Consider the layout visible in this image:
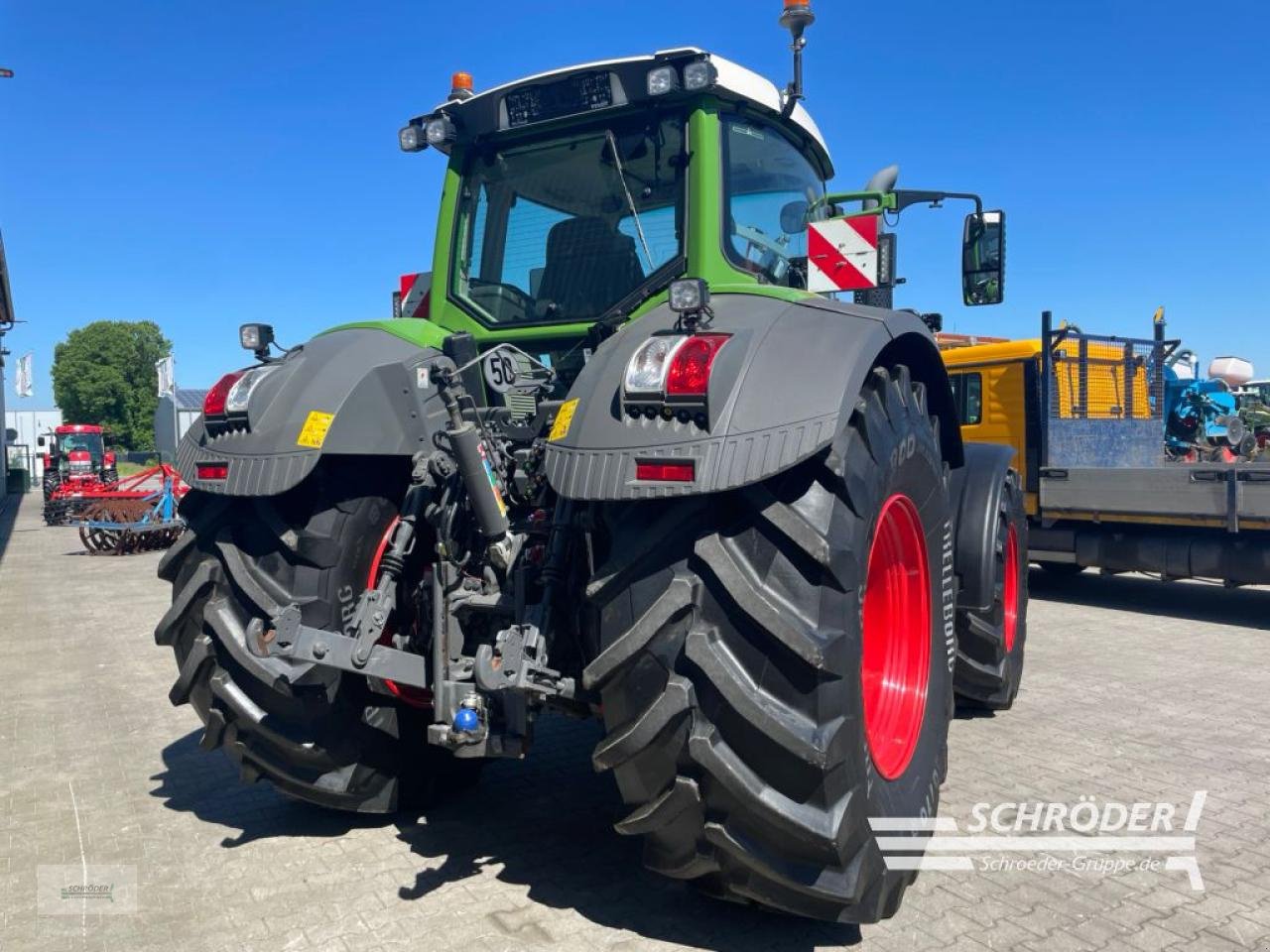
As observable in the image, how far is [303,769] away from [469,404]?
139cm

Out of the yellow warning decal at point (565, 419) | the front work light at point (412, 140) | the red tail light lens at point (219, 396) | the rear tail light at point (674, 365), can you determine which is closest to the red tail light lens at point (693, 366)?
the rear tail light at point (674, 365)

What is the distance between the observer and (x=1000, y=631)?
4887mm

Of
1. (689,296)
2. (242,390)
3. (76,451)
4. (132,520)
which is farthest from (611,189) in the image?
(76,451)

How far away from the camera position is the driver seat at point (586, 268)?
356cm

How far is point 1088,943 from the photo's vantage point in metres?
2.73

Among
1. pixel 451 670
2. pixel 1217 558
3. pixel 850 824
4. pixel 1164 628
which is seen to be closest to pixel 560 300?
pixel 451 670

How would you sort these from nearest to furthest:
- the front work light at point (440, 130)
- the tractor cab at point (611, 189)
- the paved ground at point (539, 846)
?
the paved ground at point (539, 846)
the tractor cab at point (611, 189)
the front work light at point (440, 130)

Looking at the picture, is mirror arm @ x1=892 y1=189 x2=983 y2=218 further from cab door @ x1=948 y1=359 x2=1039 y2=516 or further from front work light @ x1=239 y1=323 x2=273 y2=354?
cab door @ x1=948 y1=359 x2=1039 y2=516

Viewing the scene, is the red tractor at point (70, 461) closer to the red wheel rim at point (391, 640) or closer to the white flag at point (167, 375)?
the white flag at point (167, 375)

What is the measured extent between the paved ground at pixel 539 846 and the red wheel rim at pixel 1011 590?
0.42 m

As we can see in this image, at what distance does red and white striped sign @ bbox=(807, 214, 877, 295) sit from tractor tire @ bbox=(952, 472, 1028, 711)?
1.69m

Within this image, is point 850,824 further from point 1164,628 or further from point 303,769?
point 1164,628

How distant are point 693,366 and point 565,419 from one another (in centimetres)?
42

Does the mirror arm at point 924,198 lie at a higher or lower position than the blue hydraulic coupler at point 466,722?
higher
